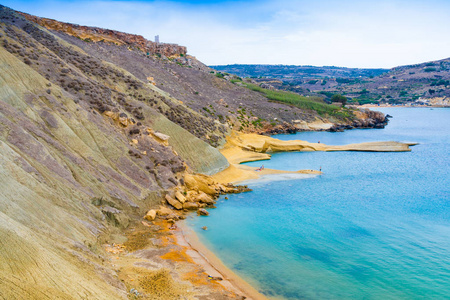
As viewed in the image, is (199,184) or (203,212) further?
(199,184)

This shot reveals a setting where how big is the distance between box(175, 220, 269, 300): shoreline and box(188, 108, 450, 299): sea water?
0.50 meters

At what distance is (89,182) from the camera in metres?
24.5

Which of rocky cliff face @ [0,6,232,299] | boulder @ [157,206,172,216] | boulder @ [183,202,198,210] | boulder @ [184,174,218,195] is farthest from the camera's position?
boulder @ [184,174,218,195]

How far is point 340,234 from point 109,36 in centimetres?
7965

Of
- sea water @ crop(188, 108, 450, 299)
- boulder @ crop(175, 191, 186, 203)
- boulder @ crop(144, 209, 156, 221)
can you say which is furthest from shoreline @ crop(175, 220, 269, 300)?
boulder @ crop(175, 191, 186, 203)

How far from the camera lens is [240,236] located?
25.9m

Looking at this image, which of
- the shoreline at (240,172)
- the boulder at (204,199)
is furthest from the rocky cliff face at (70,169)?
the shoreline at (240,172)

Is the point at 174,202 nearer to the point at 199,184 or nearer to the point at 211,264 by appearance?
the point at 199,184

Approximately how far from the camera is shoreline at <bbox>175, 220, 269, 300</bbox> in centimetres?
1855

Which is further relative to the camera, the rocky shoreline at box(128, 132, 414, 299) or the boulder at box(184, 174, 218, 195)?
the boulder at box(184, 174, 218, 195)

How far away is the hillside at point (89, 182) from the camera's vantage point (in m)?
14.4

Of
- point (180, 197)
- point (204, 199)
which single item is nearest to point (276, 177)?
point (204, 199)

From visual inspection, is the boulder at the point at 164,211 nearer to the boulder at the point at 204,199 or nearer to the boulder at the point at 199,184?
Result: the boulder at the point at 204,199

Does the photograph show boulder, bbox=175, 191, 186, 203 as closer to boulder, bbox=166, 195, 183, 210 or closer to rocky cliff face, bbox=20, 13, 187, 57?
boulder, bbox=166, 195, 183, 210
